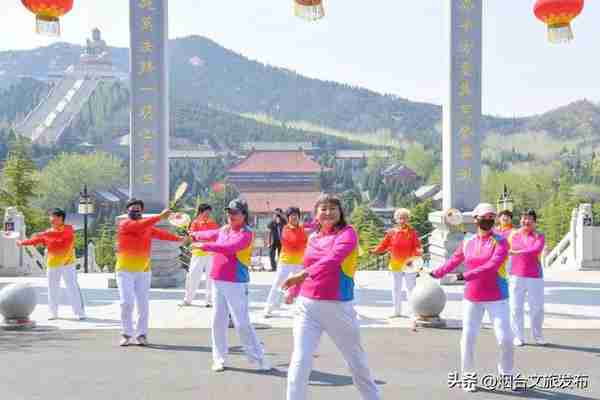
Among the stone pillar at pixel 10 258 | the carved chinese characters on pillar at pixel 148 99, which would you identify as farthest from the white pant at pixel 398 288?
the stone pillar at pixel 10 258

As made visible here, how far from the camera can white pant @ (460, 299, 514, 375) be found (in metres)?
5.55

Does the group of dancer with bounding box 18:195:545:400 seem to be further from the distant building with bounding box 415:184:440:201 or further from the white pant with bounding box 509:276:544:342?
the distant building with bounding box 415:184:440:201

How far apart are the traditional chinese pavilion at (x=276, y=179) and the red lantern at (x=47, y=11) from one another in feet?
222

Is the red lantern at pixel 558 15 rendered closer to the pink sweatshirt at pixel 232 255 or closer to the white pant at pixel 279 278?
the white pant at pixel 279 278

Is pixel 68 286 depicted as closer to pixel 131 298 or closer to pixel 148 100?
pixel 131 298

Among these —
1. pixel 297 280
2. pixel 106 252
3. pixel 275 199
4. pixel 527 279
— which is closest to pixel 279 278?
pixel 527 279

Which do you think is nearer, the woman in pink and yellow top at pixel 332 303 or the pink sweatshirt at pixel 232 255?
the woman in pink and yellow top at pixel 332 303

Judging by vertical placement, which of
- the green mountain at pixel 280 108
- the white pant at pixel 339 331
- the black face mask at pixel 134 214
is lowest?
the white pant at pixel 339 331

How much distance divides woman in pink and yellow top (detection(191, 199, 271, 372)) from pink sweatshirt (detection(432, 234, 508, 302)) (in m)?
1.63

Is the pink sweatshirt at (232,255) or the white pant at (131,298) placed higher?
the pink sweatshirt at (232,255)

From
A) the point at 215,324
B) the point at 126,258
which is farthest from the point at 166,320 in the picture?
the point at 215,324

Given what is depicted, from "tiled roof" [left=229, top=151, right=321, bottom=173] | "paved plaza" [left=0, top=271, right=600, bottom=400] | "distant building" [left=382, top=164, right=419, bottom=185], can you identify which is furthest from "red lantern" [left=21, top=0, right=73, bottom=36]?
"distant building" [left=382, top=164, right=419, bottom=185]

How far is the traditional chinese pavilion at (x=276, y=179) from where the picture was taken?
8006 cm

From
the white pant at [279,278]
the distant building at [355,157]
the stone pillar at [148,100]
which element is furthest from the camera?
the distant building at [355,157]
